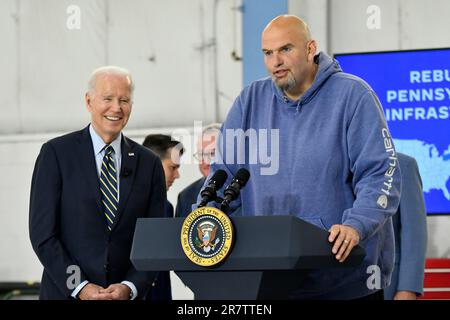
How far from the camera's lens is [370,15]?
22.3 ft

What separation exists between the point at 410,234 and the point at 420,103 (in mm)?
2446

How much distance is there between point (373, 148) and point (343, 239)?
411mm

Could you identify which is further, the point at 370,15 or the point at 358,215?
the point at 370,15

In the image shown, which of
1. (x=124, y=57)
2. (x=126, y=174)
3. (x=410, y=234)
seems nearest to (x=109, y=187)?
(x=126, y=174)

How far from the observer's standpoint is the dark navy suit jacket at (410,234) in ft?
12.1

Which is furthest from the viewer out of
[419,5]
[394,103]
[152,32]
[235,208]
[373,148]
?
[152,32]

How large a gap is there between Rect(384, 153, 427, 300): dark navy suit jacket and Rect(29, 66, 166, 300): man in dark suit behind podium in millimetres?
1194

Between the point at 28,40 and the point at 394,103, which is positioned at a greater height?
the point at 28,40

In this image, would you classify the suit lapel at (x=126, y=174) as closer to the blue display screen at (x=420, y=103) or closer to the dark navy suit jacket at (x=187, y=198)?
the dark navy suit jacket at (x=187, y=198)

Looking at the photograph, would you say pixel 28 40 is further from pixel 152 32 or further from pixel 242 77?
pixel 242 77

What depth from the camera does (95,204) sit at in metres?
2.98

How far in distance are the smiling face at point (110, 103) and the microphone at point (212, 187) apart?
0.84 m

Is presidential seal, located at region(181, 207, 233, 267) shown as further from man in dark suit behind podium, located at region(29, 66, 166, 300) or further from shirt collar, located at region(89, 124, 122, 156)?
shirt collar, located at region(89, 124, 122, 156)
